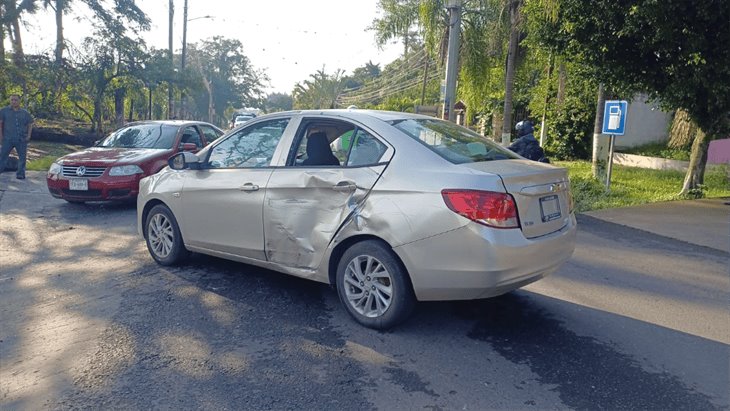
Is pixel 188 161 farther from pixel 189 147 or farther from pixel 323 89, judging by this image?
pixel 323 89

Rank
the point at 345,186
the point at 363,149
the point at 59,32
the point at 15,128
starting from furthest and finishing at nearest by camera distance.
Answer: the point at 59,32
the point at 15,128
the point at 363,149
the point at 345,186

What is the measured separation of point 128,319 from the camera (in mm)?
4480

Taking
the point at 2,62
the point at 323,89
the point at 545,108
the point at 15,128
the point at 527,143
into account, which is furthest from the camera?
the point at 323,89

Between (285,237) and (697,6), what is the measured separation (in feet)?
26.6

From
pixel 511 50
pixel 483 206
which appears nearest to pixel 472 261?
pixel 483 206

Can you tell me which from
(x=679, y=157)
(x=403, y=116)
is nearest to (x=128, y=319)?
(x=403, y=116)

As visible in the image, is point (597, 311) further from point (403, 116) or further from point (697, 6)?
point (697, 6)

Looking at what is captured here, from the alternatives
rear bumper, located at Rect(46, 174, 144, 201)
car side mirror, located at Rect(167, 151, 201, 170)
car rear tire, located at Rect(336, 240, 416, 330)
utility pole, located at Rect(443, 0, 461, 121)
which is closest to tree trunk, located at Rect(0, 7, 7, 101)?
rear bumper, located at Rect(46, 174, 144, 201)

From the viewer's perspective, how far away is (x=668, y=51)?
9984mm

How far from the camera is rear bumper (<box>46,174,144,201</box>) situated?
8820mm

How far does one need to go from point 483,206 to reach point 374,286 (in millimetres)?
1026

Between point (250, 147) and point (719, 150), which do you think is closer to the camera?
point (250, 147)

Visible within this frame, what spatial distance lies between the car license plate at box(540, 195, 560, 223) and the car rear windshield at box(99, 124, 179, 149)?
7.34 metres

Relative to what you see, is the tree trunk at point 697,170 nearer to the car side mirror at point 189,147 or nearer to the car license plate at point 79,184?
the car side mirror at point 189,147
